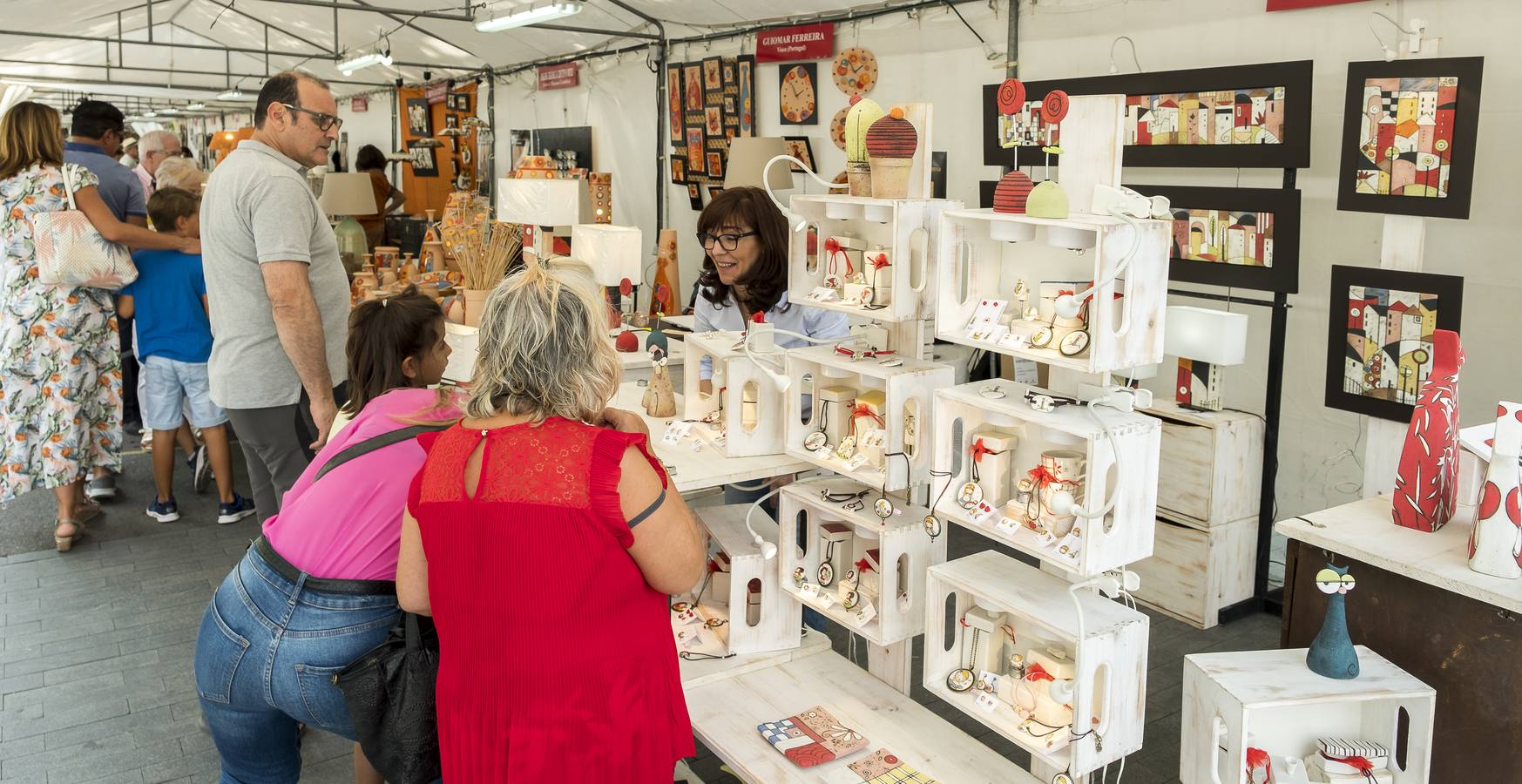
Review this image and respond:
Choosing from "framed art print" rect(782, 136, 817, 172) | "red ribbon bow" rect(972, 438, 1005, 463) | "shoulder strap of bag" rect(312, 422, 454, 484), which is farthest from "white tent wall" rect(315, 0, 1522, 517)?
"shoulder strap of bag" rect(312, 422, 454, 484)

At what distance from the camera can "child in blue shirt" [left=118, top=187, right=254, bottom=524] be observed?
510 cm

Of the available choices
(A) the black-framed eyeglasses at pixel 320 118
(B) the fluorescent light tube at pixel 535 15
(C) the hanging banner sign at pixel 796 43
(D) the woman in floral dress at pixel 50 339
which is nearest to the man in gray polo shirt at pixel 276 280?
(A) the black-framed eyeglasses at pixel 320 118

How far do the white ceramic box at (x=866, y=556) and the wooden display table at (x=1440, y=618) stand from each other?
838 mm

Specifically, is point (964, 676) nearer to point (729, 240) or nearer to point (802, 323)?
point (802, 323)

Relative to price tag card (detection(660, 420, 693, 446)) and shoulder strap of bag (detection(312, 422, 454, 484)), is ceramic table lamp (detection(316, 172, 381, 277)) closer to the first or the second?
price tag card (detection(660, 420, 693, 446))

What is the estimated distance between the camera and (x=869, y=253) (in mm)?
2662

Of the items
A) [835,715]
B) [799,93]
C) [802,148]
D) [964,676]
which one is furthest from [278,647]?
[799,93]

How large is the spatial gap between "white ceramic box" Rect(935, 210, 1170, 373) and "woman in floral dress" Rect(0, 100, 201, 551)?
12.9 feet

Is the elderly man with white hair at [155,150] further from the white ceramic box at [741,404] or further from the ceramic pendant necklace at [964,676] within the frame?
the ceramic pendant necklace at [964,676]

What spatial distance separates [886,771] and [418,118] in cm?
1264

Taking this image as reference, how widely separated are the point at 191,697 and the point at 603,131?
6813 millimetres

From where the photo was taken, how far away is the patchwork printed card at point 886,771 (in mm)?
2441

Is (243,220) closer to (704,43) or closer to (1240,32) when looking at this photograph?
(1240,32)

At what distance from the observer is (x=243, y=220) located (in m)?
3.24
